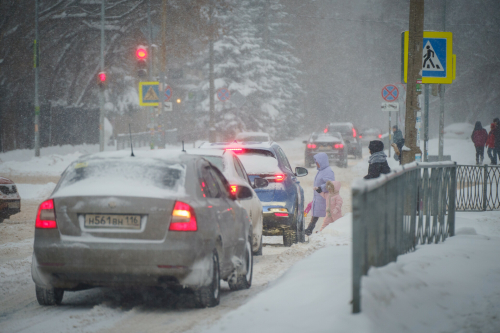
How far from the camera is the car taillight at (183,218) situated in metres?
5.47

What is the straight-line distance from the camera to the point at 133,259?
213 inches

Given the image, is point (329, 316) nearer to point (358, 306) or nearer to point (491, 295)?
point (358, 306)

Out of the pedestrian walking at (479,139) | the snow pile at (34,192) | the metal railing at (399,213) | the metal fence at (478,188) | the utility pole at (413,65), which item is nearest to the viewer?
the metal railing at (399,213)

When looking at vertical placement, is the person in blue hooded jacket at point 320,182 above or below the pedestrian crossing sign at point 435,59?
below

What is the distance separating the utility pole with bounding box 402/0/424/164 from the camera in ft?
37.9

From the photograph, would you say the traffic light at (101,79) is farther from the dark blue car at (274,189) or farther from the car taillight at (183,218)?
the car taillight at (183,218)

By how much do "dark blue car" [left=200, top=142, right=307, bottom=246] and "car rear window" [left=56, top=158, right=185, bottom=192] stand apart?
421 centimetres

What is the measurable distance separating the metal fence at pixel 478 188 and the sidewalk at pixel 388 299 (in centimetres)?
745


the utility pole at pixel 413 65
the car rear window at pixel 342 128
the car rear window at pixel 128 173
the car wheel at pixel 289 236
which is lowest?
the car wheel at pixel 289 236

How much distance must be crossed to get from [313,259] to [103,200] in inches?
105

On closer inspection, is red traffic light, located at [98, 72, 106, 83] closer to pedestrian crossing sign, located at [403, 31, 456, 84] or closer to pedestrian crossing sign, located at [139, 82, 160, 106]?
pedestrian crossing sign, located at [139, 82, 160, 106]

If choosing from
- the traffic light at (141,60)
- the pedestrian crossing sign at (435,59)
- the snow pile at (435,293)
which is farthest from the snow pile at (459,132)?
the snow pile at (435,293)

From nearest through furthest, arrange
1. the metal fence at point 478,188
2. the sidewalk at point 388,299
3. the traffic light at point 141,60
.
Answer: the sidewalk at point 388,299, the metal fence at point 478,188, the traffic light at point 141,60

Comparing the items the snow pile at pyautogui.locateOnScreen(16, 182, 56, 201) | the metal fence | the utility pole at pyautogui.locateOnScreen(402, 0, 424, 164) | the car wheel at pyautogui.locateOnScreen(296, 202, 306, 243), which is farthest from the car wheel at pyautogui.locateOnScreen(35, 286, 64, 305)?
the snow pile at pyautogui.locateOnScreen(16, 182, 56, 201)
